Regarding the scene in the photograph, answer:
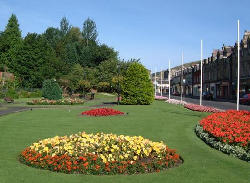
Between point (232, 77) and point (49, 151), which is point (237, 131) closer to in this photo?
point (49, 151)

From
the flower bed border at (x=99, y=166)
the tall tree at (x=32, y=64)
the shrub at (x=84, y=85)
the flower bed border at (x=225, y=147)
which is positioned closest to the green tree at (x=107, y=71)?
the shrub at (x=84, y=85)

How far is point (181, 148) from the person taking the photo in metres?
10.6

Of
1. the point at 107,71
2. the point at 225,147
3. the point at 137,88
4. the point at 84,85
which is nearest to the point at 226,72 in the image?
the point at 107,71

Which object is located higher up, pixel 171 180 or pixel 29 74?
pixel 29 74

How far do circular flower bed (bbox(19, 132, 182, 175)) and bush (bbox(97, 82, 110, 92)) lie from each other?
198ft

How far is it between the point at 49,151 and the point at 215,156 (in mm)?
5008

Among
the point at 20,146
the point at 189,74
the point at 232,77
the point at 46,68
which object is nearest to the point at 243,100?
the point at 232,77

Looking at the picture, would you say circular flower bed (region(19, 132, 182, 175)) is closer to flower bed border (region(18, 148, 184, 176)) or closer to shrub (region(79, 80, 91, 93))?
flower bed border (region(18, 148, 184, 176))

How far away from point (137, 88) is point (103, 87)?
36083 mm

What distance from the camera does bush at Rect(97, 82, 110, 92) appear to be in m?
69.6

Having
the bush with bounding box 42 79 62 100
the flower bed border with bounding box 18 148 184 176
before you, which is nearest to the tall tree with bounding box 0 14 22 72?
the bush with bounding box 42 79 62 100

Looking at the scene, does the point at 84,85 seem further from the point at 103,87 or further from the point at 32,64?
the point at 32,64

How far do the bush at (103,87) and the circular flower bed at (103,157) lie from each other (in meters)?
60.4

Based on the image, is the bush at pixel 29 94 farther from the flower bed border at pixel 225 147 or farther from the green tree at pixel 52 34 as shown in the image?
the flower bed border at pixel 225 147
